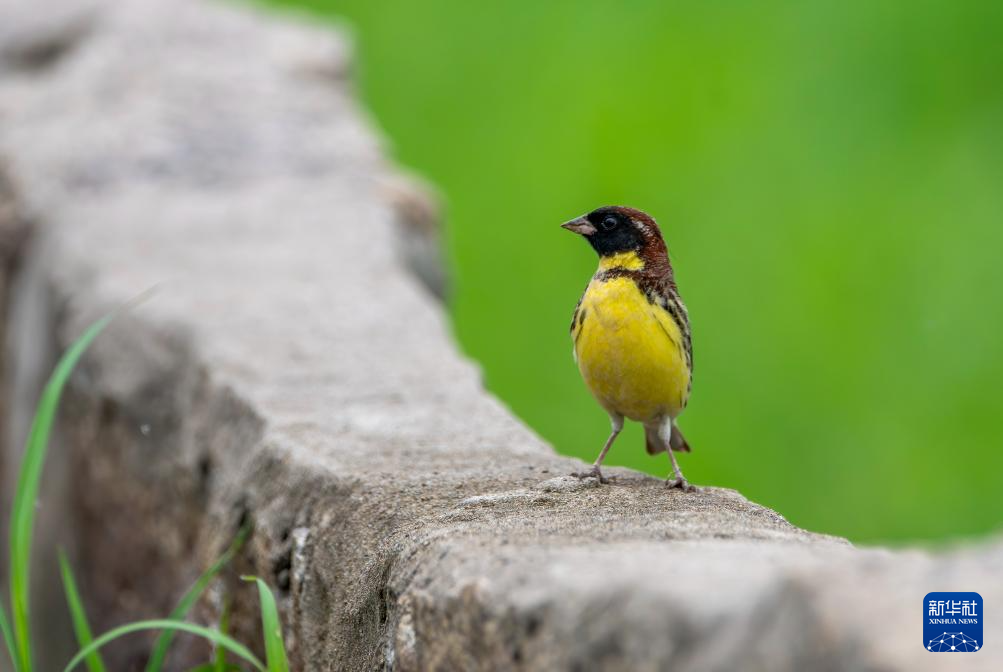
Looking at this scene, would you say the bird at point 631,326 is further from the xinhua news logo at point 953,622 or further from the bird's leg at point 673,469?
the xinhua news logo at point 953,622

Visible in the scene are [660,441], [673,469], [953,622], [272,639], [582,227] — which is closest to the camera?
[953,622]

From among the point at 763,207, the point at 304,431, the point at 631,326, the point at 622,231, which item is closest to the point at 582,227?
the point at 622,231

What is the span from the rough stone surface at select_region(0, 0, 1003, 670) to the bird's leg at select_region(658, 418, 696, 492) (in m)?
0.04

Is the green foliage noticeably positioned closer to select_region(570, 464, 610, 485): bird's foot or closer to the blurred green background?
select_region(570, 464, 610, 485): bird's foot

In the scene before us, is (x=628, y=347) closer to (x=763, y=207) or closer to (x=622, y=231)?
(x=622, y=231)

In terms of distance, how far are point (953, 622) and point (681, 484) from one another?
4.23 feet

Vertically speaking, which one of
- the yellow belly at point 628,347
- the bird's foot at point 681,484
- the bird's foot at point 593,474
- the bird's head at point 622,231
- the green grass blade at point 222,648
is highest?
the bird's head at point 622,231

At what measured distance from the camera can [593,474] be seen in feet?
10.2

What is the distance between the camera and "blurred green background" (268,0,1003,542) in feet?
24.2

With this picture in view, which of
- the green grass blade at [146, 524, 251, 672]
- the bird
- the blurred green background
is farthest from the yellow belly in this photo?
the blurred green background

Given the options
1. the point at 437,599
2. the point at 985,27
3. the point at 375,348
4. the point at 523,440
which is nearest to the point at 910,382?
the point at 985,27

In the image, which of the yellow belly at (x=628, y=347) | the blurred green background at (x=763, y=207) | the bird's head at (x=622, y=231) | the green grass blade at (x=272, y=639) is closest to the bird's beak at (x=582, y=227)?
the bird's head at (x=622, y=231)

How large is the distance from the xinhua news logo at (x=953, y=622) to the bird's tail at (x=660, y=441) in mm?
1854

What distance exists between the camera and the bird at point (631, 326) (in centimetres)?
322
